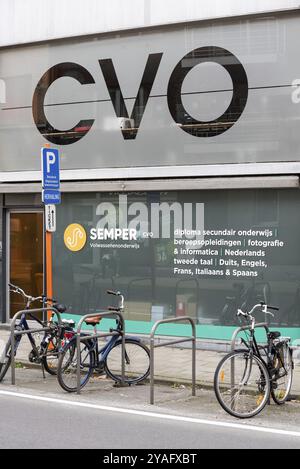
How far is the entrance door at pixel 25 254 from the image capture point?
1339 centimetres

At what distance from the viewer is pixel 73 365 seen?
863 cm

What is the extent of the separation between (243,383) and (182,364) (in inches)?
118

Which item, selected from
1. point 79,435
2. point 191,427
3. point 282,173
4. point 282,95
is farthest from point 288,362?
point 282,95

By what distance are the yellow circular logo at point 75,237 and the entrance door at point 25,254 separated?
65cm

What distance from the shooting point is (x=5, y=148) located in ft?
44.7

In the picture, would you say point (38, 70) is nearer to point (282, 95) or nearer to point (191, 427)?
point (282, 95)

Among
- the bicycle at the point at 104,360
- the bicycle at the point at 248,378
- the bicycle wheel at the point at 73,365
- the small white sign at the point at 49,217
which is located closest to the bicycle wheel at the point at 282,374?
the bicycle at the point at 248,378

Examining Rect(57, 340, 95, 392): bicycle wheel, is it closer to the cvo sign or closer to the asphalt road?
the asphalt road

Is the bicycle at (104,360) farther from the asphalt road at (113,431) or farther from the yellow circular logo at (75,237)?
the yellow circular logo at (75,237)

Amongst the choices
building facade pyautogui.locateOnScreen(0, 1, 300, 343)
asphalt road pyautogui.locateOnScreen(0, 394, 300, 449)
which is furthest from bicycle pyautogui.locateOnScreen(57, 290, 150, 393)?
building facade pyautogui.locateOnScreen(0, 1, 300, 343)

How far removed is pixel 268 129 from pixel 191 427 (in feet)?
19.3

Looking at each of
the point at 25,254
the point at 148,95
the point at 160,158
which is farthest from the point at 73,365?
the point at 148,95

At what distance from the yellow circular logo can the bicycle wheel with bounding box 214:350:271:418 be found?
582 centimetres

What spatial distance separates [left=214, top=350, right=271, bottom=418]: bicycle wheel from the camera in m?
7.36
